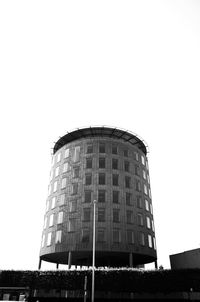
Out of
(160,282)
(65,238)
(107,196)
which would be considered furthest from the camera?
(107,196)

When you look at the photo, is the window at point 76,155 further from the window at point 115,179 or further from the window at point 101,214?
the window at point 101,214

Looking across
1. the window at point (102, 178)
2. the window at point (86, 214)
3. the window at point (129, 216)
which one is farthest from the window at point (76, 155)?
the window at point (129, 216)

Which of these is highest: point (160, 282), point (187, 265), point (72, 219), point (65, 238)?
point (72, 219)

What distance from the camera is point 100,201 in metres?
50.8

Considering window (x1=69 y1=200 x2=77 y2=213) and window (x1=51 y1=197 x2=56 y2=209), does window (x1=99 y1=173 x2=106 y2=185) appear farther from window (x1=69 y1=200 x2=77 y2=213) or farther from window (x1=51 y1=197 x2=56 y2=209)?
window (x1=51 y1=197 x2=56 y2=209)

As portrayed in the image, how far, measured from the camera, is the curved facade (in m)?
47.8

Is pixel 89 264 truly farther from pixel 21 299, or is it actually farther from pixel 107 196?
pixel 21 299

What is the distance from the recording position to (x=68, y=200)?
52.0m

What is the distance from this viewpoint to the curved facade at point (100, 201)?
4781 cm

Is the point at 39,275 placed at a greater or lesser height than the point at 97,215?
lesser

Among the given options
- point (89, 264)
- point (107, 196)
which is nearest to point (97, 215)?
point (107, 196)

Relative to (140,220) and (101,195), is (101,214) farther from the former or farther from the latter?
(140,220)

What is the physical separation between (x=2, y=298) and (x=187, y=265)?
104 ft

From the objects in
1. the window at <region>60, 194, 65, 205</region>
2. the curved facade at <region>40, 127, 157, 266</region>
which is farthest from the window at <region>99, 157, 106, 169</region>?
the window at <region>60, 194, 65, 205</region>
